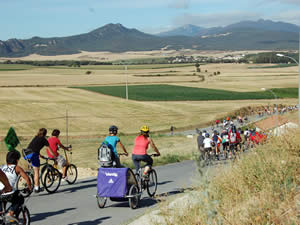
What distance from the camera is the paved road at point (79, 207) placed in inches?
386

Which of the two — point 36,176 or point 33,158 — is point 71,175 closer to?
point 36,176

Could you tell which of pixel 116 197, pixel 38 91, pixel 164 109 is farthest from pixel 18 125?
pixel 116 197

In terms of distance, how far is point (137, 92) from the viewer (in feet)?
303

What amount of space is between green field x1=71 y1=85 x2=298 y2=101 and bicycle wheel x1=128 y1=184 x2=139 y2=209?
7126 cm

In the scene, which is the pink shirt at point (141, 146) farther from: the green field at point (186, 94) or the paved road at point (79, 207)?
the green field at point (186, 94)

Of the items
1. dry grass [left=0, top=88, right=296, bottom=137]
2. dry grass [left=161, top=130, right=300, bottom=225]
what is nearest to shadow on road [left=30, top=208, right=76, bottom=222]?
dry grass [left=161, top=130, right=300, bottom=225]

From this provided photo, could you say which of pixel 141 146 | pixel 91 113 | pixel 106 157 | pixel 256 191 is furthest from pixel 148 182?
pixel 91 113

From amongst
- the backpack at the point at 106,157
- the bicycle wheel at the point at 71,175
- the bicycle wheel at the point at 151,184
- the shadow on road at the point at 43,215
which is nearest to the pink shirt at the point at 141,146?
the backpack at the point at 106,157

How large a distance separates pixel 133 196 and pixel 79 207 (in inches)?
52.7

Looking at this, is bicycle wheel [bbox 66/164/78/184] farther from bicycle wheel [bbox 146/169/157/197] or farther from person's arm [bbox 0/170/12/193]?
person's arm [bbox 0/170/12/193]

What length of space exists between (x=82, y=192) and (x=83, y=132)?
35223 millimetres

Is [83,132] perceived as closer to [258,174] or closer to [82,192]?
[82,192]

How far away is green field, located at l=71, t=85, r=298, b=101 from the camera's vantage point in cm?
8481

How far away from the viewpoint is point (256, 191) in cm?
805
